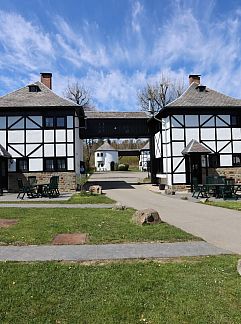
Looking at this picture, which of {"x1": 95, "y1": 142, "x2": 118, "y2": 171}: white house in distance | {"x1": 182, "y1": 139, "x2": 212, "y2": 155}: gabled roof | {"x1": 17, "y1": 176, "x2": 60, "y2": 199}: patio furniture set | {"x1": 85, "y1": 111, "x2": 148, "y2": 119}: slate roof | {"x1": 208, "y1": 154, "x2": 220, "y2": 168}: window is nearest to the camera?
{"x1": 17, "y1": 176, "x2": 60, "y2": 199}: patio furniture set

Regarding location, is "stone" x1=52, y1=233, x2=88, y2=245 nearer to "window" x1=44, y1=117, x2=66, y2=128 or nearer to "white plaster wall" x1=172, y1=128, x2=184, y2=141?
"white plaster wall" x1=172, y1=128, x2=184, y2=141

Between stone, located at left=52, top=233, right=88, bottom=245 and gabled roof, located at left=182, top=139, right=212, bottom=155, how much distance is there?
15.5 m

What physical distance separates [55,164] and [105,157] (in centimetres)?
5449

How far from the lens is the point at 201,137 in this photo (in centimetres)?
2444

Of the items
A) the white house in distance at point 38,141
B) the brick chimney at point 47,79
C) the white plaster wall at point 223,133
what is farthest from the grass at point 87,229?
the brick chimney at point 47,79

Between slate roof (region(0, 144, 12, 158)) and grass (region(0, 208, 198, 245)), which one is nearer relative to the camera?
grass (region(0, 208, 198, 245))

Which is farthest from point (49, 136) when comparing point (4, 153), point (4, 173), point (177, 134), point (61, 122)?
point (177, 134)

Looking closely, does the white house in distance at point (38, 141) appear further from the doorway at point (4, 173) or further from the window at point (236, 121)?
the window at point (236, 121)

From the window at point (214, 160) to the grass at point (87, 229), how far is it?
13994 millimetres

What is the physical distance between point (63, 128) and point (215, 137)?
10807 mm

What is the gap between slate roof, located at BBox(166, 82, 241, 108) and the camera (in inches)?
954

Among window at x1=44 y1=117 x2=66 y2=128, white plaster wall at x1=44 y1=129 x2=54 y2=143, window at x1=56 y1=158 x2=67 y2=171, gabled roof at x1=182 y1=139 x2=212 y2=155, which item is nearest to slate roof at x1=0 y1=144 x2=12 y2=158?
white plaster wall at x1=44 y1=129 x2=54 y2=143

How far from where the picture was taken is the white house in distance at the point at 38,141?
2427 cm

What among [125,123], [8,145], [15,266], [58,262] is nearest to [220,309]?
[58,262]
